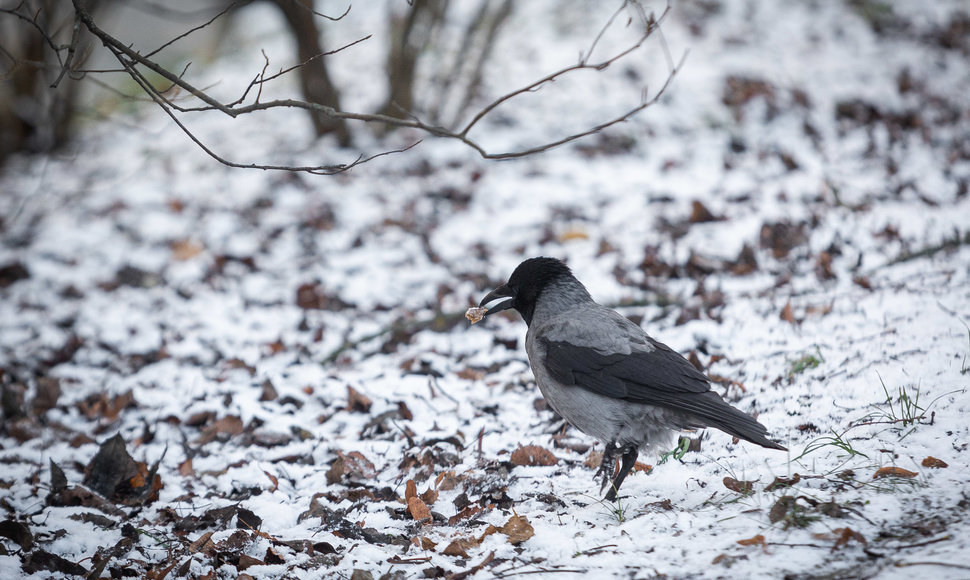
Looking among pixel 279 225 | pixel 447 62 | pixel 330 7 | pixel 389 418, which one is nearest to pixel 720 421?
pixel 389 418

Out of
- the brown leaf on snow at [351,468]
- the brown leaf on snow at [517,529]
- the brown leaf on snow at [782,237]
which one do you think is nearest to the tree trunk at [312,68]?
the brown leaf on snow at [782,237]

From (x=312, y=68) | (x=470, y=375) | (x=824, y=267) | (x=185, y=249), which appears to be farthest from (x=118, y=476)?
(x=312, y=68)

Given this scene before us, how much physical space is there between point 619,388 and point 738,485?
72 cm

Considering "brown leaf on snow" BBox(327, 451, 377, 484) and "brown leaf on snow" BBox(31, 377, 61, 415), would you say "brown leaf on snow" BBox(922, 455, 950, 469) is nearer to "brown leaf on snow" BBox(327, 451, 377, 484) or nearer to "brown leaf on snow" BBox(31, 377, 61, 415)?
"brown leaf on snow" BBox(327, 451, 377, 484)

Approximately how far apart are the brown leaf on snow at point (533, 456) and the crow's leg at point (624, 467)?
0.45 meters

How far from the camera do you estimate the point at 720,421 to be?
10.9ft

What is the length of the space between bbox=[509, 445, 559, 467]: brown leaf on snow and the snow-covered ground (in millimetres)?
57

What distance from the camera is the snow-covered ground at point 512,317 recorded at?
3.26 m

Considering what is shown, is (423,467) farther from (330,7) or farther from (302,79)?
(330,7)

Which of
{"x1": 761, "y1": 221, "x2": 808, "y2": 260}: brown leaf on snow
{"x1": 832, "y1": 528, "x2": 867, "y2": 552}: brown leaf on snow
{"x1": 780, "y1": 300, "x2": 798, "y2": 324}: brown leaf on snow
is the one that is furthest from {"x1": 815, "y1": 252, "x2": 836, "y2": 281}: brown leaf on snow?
{"x1": 832, "y1": 528, "x2": 867, "y2": 552}: brown leaf on snow

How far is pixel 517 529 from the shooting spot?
3.31m

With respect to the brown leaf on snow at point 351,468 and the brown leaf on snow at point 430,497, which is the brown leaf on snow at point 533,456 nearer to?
the brown leaf on snow at point 430,497

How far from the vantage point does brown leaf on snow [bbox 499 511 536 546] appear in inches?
128

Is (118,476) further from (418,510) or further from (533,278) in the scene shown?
(533,278)
